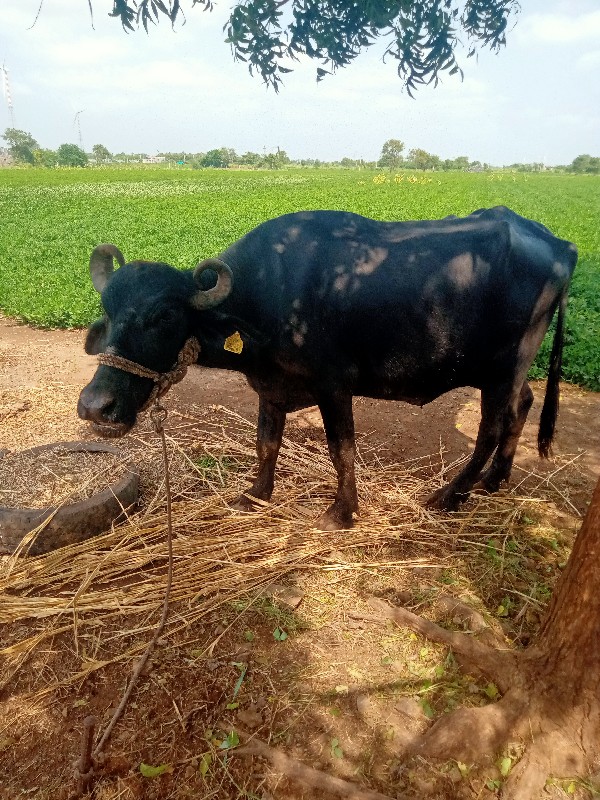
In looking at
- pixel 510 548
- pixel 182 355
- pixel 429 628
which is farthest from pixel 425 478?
pixel 182 355

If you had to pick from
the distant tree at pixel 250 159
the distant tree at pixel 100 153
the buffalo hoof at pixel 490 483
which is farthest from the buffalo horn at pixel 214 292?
the distant tree at pixel 100 153

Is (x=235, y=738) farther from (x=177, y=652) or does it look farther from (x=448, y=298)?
(x=448, y=298)

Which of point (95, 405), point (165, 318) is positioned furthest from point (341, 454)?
point (95, 405)

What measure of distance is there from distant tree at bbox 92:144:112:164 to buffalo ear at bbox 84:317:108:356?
13541 cm

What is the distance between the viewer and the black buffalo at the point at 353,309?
331 cm

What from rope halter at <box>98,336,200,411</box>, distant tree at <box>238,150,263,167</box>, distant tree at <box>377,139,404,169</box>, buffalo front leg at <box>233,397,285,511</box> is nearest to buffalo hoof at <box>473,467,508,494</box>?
buffalo front leg at <box>233,397,285,511</box>

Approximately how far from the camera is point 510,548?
3543 millimetres

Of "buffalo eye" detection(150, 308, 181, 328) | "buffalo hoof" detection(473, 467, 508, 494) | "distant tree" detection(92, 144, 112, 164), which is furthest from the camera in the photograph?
"distant tree" detection(92, 144, 112, 164)

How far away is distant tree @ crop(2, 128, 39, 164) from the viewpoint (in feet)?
340

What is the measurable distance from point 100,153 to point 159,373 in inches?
5551

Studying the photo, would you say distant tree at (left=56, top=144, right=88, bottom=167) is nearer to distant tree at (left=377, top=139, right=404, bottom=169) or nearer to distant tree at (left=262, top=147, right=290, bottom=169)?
distant tree at (left=262, top=147, right=290, bottom=169)

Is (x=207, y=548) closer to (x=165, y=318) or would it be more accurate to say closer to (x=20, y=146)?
(x=165, y=318)

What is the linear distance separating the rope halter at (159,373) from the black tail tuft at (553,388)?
2.28m

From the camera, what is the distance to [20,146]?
104 m
